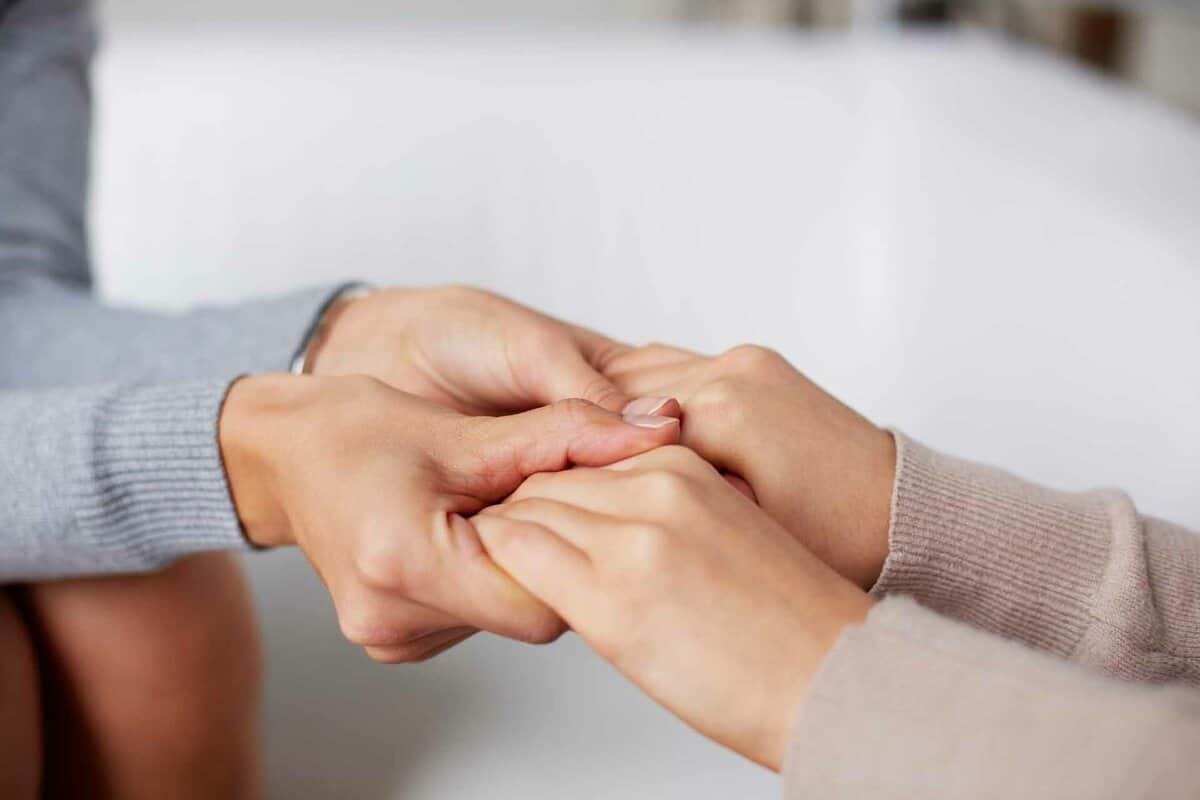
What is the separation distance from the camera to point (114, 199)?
1223 mm

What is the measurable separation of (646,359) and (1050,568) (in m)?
0.21

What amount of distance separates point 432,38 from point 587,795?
2.73 feet

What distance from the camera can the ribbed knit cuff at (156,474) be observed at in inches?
21.2

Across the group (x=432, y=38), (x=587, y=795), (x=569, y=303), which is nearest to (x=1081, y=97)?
(x=569, y=303)

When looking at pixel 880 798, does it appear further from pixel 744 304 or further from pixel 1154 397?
pixel 744 304

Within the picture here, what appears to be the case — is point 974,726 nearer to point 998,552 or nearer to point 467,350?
point 998,552

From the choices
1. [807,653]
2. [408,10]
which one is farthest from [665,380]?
[408,10]

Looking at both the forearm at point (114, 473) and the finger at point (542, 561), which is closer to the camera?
the finger at point (542, 561)

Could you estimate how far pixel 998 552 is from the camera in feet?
1.73

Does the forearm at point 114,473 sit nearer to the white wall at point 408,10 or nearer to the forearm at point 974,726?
the forearm at point 974,726

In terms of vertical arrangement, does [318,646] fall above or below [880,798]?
below

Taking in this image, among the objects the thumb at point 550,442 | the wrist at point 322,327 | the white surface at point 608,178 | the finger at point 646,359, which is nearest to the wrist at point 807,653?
the thumb at point 550,442

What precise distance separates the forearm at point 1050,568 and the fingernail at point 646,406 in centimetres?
11

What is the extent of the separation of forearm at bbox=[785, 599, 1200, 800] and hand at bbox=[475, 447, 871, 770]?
19 mm
